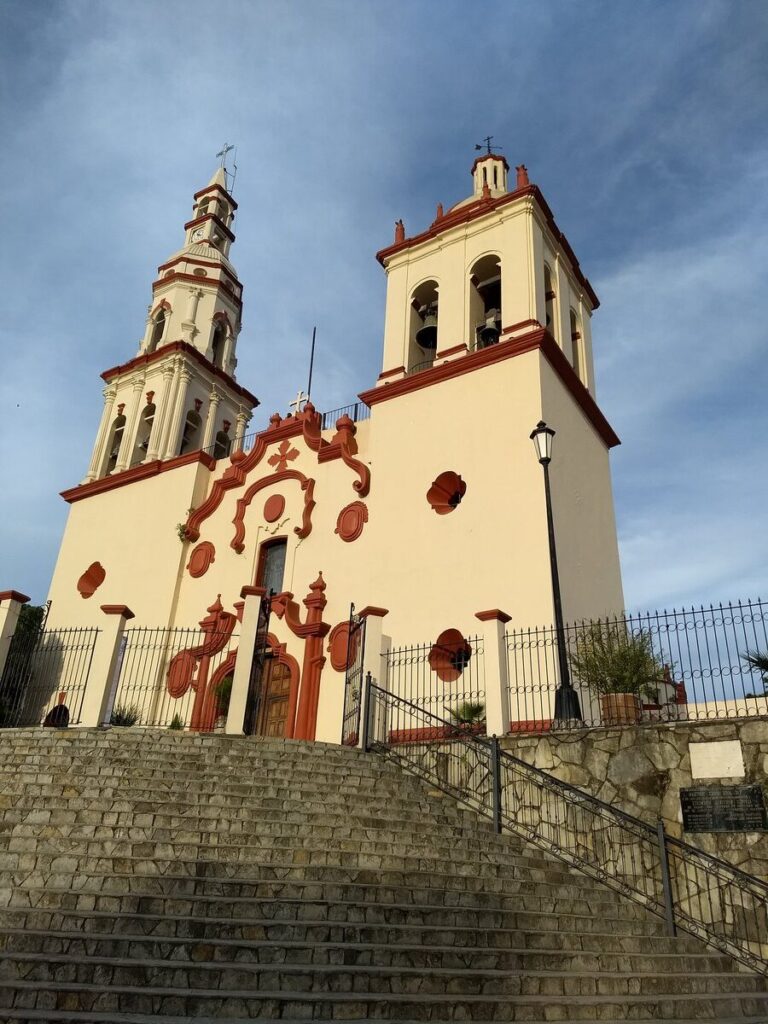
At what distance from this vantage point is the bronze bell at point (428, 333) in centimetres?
1800

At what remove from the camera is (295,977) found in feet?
15.7

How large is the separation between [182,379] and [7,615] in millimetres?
9944

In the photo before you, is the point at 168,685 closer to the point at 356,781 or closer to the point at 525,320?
the point at 356,781

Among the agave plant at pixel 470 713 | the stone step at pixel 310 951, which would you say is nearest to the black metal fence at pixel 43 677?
the agave plant at pixel 470 713

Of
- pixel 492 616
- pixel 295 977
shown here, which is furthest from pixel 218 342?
pixel 295 977

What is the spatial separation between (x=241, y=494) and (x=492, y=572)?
308 inches

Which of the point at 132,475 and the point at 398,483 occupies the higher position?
the point at 132,475

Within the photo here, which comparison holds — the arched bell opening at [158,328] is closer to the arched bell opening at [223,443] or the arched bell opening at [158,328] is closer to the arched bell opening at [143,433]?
the arched bell opening at [143,433]

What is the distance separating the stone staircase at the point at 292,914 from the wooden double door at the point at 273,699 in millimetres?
6583

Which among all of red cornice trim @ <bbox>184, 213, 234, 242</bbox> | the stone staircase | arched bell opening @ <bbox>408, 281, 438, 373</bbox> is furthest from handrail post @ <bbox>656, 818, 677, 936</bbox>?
red cornice trim @ <bbox>184, 213, 234, 242</bbox>

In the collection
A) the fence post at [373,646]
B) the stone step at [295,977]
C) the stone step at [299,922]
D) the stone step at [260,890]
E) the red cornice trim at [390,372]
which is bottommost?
the stone step at [295,977]

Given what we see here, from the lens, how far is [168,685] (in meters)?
17.1

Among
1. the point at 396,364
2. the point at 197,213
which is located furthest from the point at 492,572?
the point at 197,213

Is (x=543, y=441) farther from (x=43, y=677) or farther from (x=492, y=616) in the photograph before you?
(x=43, y=677)
